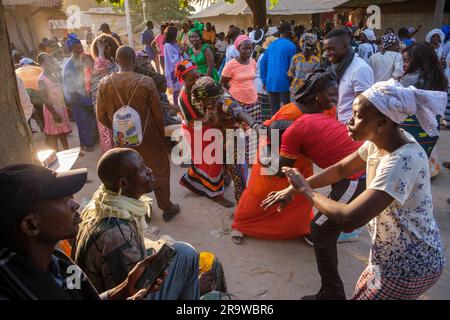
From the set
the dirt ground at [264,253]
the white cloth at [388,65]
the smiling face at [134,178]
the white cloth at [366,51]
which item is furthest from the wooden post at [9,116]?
the white cloth at [366,51]

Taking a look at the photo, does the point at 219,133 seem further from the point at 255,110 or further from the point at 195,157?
the point at 255,110

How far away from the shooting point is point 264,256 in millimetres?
3502

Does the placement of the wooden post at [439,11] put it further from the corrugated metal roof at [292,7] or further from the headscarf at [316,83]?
the corrugated metal roof at [292,7]

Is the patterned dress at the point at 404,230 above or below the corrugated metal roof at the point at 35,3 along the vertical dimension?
below

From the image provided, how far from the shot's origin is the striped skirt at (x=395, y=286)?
75.4 inches

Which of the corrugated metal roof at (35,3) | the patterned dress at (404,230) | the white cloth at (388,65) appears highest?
the corrugated metal roof at (35,3)

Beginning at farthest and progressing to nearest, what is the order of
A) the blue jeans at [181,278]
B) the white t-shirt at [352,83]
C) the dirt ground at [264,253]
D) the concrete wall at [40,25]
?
the concrete wall at [40,25]
the white t-shirt at [352,83]
the dirt ground at [264,253]
the blue jeans at [181,278]

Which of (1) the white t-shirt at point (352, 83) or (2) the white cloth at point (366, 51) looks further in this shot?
(2) the white cloth at point (366, 51)

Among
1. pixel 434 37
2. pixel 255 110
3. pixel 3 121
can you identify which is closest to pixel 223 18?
pixel 434 37

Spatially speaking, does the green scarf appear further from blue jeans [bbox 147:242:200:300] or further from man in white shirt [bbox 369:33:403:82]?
man in white shirt [bbox 369:33:403:82]

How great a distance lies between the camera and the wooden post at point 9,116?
86.2 inches

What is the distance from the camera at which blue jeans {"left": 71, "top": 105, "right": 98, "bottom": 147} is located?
6234mm

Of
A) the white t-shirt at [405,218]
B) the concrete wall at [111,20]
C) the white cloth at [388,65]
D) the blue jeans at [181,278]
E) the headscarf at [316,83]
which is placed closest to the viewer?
the white t-shirt at [405,218]

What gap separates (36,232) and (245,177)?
2.96 meters
